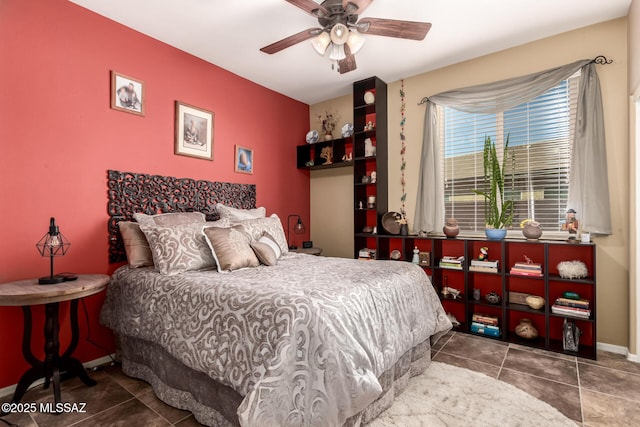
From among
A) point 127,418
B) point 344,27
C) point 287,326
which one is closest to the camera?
point 287,326

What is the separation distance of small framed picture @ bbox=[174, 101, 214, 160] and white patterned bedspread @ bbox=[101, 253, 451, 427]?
1410mm

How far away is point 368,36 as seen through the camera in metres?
2.98

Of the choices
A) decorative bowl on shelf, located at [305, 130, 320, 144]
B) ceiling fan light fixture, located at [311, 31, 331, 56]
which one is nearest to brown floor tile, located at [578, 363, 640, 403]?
ceiling fan light fixture, located at [311, 31, 331, 56]

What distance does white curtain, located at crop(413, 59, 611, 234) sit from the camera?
268 cm

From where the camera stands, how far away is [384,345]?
5.82ft

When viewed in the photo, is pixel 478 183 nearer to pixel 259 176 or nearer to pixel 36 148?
pixel 259 176

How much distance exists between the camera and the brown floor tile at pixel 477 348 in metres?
2.59

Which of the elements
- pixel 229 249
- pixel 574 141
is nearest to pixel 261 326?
pixel 229 249

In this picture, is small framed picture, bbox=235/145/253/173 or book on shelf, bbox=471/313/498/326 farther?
small framed picture, bbox=235/145/253/173

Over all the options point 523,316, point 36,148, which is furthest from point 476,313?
point 36,148

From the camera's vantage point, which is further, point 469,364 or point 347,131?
point 347,131

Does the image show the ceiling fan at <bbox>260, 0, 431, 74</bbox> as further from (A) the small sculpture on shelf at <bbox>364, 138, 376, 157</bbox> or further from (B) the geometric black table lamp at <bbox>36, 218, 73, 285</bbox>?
(B) the geometric black table lamp at <bbox>36, 218, 73, 285</bbox>

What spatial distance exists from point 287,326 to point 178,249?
4.22ft

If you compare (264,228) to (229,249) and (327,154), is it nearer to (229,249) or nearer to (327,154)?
(229,249)
